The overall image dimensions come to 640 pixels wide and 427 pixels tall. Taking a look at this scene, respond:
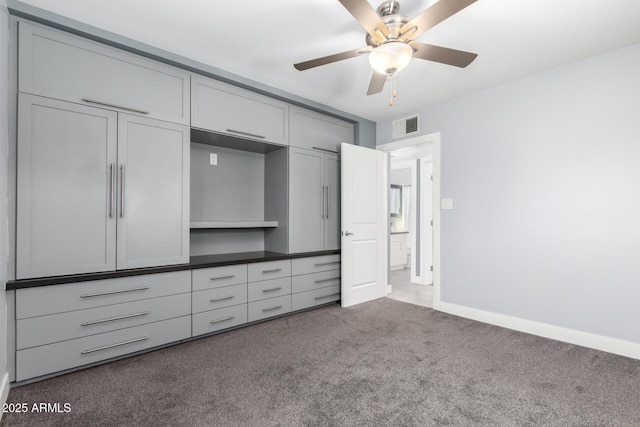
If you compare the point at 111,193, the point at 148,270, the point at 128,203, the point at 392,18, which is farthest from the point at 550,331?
the point at 111,193

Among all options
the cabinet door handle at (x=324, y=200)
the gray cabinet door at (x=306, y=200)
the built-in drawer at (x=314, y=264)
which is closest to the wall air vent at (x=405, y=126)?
the gray cabinet door at (x=306, y=200)

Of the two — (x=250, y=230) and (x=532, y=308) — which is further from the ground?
(x=250, y=230)

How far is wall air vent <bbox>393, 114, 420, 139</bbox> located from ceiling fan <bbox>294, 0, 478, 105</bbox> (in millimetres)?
1847

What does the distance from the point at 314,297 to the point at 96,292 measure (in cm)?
216

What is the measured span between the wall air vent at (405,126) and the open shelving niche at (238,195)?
1625 millimetres

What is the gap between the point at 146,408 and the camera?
1810mm

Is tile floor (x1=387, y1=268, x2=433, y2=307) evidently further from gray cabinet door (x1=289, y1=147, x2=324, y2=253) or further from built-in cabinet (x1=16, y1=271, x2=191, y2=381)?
built-in cabinet (x1=16, y1=271, x2=191, y2=381)

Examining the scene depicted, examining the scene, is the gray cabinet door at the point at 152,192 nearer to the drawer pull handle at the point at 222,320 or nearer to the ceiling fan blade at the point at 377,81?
the drawer pull handle at the point at 222,320

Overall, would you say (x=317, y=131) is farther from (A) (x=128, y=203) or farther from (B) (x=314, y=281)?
(A) (x=128, y=203)

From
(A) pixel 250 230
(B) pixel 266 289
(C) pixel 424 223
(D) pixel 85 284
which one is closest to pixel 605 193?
(C) pixel 424 223

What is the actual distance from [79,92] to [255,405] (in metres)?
2.48

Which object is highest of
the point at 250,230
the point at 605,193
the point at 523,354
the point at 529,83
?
the point at 529,83

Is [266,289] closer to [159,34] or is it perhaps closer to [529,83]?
[159,34]

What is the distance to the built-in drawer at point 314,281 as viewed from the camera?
3.51 metres
